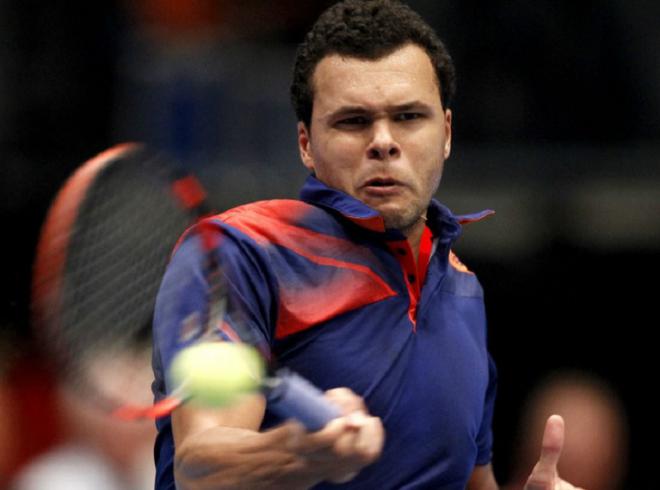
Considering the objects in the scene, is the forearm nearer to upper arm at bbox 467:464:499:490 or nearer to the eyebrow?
the eyebrow

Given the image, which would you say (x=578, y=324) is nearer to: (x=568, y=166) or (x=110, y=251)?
(x=568, y=166)

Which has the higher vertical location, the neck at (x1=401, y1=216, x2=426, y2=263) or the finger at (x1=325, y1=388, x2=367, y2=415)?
the neck at (x1=401, y1=216, x2=426, y2=263)

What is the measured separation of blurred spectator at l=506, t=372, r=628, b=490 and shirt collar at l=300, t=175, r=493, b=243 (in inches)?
100

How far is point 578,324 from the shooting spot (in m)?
9.00

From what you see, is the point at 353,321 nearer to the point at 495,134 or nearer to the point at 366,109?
the point at 366,109

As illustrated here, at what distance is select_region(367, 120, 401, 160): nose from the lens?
14.1ft

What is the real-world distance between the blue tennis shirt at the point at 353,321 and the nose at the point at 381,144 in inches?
5.7

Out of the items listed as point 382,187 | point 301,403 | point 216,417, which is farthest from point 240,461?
point 382,187

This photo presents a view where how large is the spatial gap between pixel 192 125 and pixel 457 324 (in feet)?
14.6

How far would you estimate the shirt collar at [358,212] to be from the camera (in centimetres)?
A: 425

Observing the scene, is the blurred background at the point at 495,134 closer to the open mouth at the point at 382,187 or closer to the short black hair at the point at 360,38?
the short black hair at the point at 360,38

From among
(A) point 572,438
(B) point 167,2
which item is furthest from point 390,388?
(B) point 167,2

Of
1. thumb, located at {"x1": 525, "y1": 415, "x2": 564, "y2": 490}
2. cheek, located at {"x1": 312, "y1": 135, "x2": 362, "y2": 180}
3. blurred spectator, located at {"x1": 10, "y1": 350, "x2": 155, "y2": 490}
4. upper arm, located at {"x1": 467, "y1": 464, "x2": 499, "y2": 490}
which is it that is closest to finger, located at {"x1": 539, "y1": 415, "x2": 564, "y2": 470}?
thumb, located at {"x1": 525, "y1": 415, "x2": 564, "y2": 490}

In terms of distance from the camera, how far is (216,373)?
3.52m
